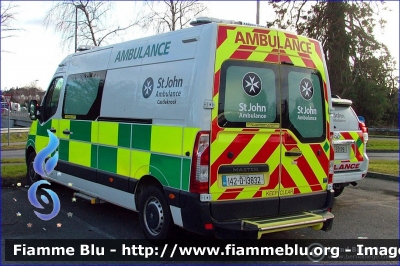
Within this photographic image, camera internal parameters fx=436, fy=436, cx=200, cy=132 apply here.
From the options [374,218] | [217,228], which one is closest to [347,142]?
[374,218]

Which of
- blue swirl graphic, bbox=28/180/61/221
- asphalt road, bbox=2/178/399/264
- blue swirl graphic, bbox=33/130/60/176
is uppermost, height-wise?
blue swirl graphic, bbox=33/130/60/176

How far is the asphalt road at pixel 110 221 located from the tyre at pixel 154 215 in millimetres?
221

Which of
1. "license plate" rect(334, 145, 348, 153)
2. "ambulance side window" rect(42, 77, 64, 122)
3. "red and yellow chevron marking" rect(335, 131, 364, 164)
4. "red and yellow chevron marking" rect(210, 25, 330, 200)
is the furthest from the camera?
"ambulance side window" rect(42, 77, 64, 122)

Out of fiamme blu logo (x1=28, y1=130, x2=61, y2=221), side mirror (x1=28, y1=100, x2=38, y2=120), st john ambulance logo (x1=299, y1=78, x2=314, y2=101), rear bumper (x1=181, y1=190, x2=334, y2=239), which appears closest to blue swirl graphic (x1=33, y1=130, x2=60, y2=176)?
fiamme blu logo (x1=28, y1=130, x2=61, y2=221)

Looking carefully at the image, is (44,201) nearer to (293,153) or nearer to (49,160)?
(49,160)

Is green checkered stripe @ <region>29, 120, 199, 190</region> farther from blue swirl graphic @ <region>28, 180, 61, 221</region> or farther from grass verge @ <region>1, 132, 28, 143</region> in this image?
grass verge @ <region>1, 132, 28, 143</region>

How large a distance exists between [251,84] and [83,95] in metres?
3.26

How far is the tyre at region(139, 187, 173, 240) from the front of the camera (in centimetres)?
507

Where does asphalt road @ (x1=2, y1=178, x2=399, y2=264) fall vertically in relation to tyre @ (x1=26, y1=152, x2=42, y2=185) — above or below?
below

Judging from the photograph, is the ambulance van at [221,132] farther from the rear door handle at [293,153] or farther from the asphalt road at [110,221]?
the asphalt road at [110,221]

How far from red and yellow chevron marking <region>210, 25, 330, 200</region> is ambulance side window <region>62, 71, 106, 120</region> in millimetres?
2518

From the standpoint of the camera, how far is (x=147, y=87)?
18.2ft

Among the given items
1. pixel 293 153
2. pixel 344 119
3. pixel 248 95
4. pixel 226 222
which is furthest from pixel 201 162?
pixel 344 119

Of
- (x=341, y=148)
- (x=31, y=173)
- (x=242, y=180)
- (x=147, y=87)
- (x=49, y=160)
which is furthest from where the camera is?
(x=31, y=173)
